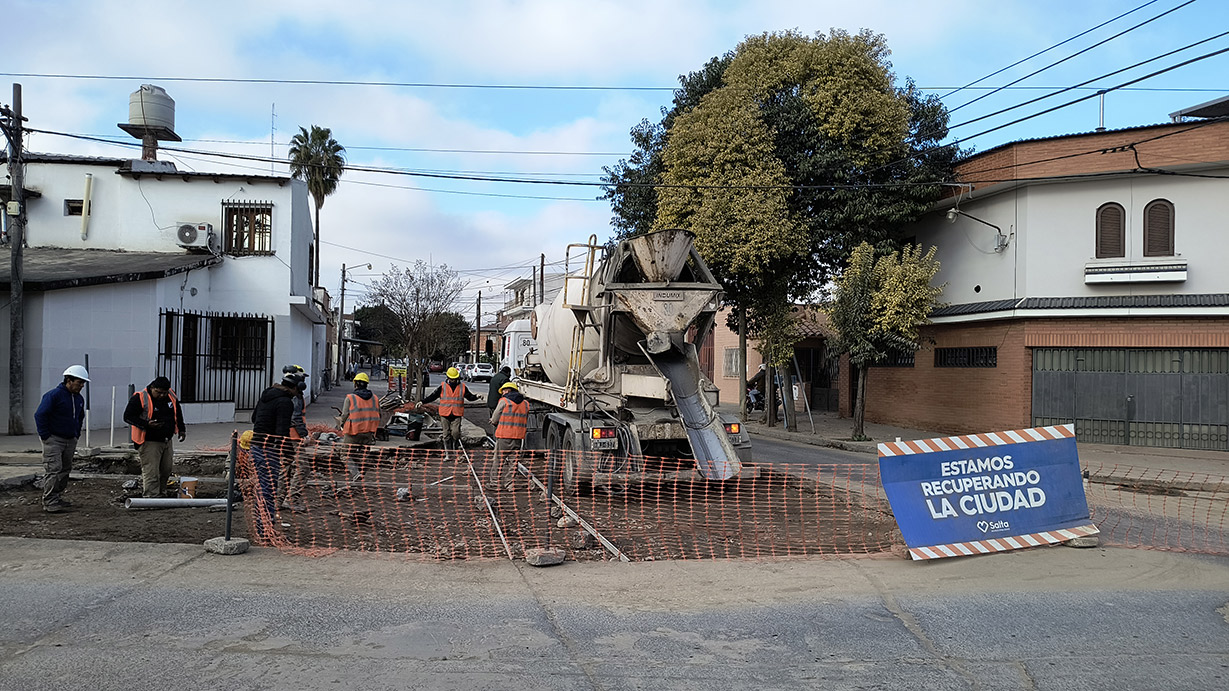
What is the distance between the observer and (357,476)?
1055 centimetres

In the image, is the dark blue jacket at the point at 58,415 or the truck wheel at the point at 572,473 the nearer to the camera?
the dark blue jacket at the point at 58,415

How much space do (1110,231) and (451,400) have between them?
16.1m

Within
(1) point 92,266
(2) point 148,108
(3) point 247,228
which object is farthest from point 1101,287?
(2) point 148,108

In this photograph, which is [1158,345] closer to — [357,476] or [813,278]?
[813,278]

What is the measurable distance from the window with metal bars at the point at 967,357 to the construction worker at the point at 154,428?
62.1 ft

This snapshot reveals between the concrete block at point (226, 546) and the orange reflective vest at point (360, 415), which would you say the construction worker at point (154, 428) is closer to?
the orange reflective vest at point (360, 415)

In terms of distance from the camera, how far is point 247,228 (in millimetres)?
24062

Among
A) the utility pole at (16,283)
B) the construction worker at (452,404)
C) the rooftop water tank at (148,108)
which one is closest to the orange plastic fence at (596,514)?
the construction worker at (452,404)

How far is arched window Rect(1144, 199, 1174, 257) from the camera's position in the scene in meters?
19.5

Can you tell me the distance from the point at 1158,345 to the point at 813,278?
8457mm

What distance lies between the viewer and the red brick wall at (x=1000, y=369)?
19250 mm

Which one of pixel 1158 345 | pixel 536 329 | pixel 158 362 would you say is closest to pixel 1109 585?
pixel 536 329

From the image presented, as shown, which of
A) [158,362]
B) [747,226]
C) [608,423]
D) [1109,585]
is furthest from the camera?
[747,226]

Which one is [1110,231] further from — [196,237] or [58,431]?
[196,237]
